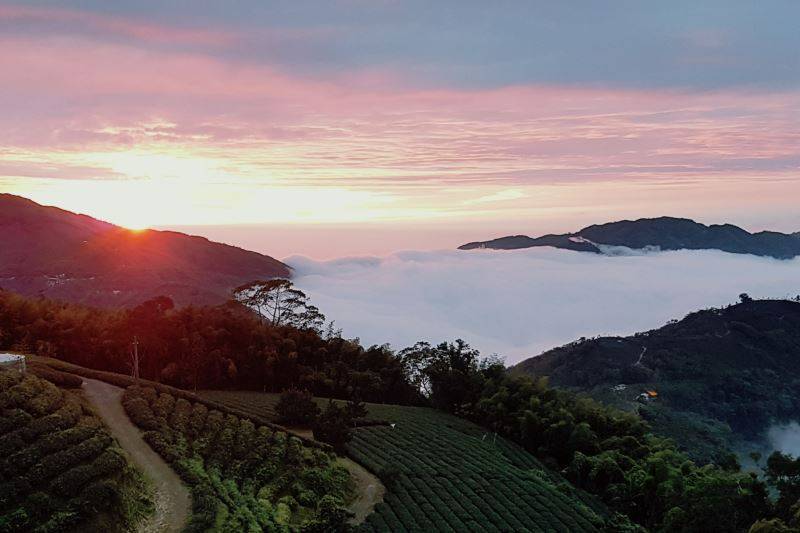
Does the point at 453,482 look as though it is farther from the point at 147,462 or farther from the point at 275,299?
the point at 275,299

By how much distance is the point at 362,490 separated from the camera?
28.5 m

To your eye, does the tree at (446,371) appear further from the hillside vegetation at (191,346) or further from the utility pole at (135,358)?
the utility pole at (135,358)

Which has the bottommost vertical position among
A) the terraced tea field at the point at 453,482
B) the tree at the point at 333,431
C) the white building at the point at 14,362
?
the terraced tea field at the point at 453,482

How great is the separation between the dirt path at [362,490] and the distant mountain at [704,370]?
1770 inches

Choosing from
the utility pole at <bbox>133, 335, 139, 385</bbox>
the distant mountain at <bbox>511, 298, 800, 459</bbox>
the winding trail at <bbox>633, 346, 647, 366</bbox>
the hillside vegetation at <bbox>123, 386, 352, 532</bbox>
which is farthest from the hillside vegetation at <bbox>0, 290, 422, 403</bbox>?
the winding trail at <bbox>633, 346, 647, 366</bbox>

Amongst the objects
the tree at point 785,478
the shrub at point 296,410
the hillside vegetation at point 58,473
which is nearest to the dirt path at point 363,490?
the shrub at point 296,410

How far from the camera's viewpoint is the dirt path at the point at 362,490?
26.1 m

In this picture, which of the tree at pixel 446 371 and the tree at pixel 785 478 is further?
the tree at pixel 446 371

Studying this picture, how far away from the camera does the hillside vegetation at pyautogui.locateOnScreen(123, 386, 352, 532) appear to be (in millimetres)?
21828

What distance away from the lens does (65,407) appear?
2502 centimetres

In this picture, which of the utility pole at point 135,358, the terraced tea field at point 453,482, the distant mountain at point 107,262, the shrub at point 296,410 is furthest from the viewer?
the distant mountain at point 107,262

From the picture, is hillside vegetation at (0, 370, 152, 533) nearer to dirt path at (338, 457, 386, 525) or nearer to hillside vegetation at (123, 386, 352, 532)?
hillside vegetation at (123, 386, 352, 532)

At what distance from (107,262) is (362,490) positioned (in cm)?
10819

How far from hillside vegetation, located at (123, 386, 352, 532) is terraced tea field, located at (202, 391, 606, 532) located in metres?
2.45
